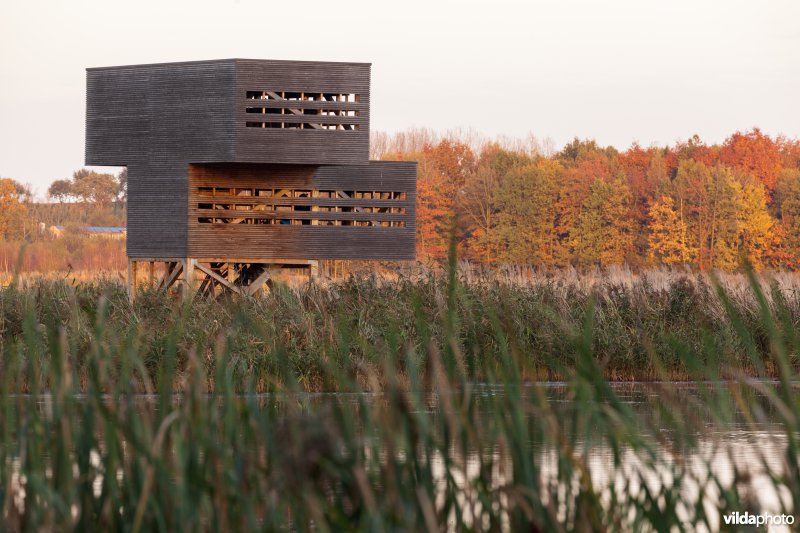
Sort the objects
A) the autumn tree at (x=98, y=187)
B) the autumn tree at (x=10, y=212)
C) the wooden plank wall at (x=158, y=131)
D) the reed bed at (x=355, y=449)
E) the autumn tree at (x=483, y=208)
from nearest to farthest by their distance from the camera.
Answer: the reed bed at (x=355, y=449)
the wooden plank wall at (x=158, y=131)
the autumn tree at (x=483, y=208)
the autumn tree at (x=10, y=212)
the autumn tree at (x=98, y=187)

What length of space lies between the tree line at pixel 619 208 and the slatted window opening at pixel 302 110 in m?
26.4

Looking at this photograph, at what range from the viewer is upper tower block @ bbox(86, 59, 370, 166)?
23422mm

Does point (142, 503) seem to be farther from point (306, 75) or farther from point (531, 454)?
point (306, 75)

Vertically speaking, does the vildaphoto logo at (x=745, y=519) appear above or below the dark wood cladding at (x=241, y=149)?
below

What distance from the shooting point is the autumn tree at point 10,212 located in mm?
56156

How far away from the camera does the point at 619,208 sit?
53.5 meters

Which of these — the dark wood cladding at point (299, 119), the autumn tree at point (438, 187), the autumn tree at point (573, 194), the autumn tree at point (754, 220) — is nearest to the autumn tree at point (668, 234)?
the autumn tree at point (754, 220)

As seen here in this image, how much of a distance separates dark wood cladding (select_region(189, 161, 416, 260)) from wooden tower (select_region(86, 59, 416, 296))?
0.07 feet

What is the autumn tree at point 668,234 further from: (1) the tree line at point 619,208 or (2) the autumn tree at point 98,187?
(2) the autumn tree at point 98,187

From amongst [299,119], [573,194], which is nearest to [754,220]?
[573,194]

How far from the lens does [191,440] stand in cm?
348

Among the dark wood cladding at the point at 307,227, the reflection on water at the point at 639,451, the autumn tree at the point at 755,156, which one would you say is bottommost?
the reflection on water at the point at 639,451

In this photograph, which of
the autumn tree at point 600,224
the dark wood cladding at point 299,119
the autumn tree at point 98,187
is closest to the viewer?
the dark wood cladding at point 299,119

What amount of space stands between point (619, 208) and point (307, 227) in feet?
103
